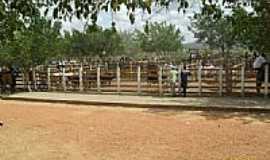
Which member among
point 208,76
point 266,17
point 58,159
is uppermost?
point 266,17

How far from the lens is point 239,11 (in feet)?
66.1

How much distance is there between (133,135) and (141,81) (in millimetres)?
10654

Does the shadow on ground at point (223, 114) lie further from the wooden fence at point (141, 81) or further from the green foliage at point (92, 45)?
the green foliage at point (92, 45)

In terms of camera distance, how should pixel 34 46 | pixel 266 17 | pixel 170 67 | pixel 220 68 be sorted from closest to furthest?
pixel 266 17 → pixel 220 68 → pixel 170 67 → pixel 34 46

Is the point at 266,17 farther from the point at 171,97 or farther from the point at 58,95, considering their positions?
the point at 58,95

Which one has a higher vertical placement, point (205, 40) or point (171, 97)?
point (205, 40)

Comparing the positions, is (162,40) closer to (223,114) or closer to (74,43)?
(74,43)

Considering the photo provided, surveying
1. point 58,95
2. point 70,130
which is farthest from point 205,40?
point 70,130

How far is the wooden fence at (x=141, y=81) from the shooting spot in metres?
20.8

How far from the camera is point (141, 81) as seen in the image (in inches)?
932

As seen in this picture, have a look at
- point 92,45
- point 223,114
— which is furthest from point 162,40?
point 223,114

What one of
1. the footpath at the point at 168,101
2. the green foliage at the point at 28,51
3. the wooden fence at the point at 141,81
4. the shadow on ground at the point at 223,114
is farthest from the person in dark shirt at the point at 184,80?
the green foliage at the point at 28,51

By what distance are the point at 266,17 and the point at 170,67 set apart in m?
4.69

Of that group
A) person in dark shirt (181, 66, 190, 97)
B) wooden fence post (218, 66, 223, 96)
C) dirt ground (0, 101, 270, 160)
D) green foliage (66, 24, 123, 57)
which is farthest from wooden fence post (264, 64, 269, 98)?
green foliage (66, 24, 123, 57)
